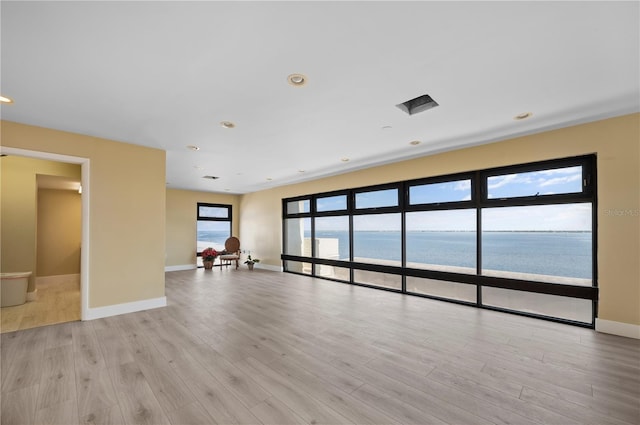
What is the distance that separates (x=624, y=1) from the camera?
1.62 metres

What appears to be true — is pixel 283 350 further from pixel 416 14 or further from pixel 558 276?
pixel 558 276

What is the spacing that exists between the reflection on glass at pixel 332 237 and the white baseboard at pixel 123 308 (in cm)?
385

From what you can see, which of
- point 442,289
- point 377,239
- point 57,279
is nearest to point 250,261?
point 377,239

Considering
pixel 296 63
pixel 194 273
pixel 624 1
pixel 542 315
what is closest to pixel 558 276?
pixel 542 315

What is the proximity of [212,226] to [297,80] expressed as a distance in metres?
8.31

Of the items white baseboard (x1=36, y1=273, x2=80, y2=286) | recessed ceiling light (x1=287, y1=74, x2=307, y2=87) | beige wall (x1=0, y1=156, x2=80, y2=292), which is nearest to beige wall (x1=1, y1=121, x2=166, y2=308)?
beige wall (x1=0, y1=156, x2=80, y2=292)

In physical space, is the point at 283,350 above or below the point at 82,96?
below

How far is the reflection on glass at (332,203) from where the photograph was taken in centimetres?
667

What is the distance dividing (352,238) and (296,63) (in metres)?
4.70

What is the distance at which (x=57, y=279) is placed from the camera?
650 centimetres

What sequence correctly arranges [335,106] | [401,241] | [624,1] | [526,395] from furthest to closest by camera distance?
[401,241] → [335,106] → [526,395] → [624,1]

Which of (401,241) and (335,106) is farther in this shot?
(401,241)

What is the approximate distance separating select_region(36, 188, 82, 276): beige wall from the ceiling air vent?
26.1 feet

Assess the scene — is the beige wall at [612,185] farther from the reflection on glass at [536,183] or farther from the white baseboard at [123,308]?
the white baseboard at [123,308]
